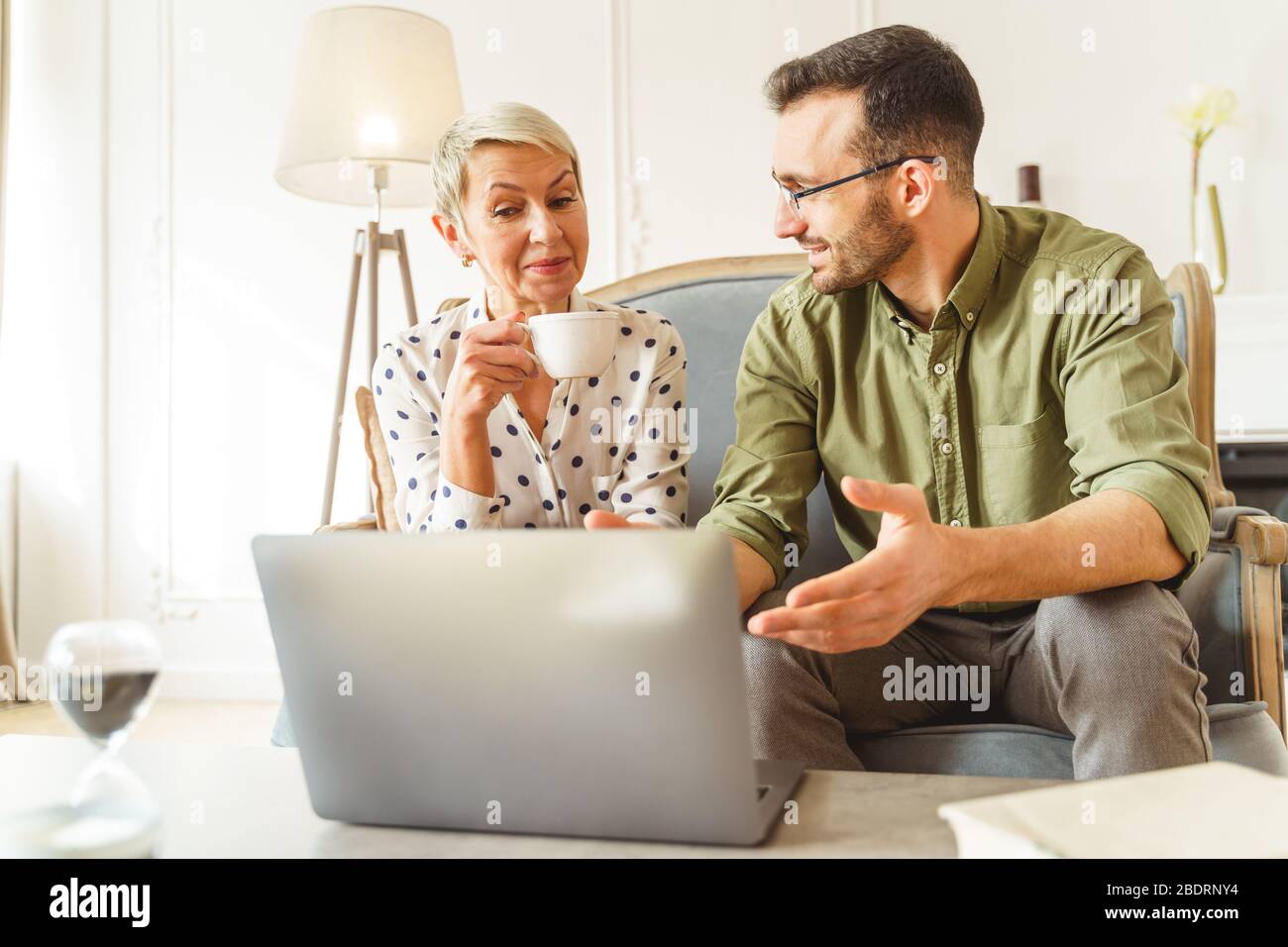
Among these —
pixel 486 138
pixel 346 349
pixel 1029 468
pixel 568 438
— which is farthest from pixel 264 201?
pixel 1029 468

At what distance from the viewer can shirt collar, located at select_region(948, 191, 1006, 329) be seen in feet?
4.54

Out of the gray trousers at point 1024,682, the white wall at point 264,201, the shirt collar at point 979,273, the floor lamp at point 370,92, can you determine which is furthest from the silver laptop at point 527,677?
the white wall at point 264,201

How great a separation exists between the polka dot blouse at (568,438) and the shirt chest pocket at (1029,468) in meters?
0.42

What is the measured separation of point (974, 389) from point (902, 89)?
40 centimetres

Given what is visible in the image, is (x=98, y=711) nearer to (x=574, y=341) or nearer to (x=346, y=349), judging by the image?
(x=574, y=341)

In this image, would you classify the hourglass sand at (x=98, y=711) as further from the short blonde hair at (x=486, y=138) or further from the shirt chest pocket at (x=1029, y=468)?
the shirt chest pocket at (x=1029, y=468)

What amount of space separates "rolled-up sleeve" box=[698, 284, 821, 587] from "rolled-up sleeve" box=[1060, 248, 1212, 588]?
34 centimetres

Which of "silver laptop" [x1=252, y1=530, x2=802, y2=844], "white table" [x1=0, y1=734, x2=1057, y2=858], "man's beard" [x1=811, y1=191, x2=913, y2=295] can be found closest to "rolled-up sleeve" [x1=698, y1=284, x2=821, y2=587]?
"man's beard" [x1=811, y1=191, x2=913, y2=295]

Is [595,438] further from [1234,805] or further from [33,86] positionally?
[33,86]

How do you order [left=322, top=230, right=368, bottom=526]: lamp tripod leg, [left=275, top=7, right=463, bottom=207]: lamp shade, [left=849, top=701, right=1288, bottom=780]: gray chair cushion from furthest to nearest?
[left=322, top=230, right=368, bottom=526]: lamp tripod leg → [left=275, top=7, right=463, bottom=207]: lamp shade → [left=849, top=701, right=1288, bottom=780]: gray chair cushion

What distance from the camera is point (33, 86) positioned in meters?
3.61

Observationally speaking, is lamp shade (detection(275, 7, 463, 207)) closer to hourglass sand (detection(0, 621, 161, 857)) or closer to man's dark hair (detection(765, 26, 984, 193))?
man's dark hair (detection(765, 26, 984, 193))
